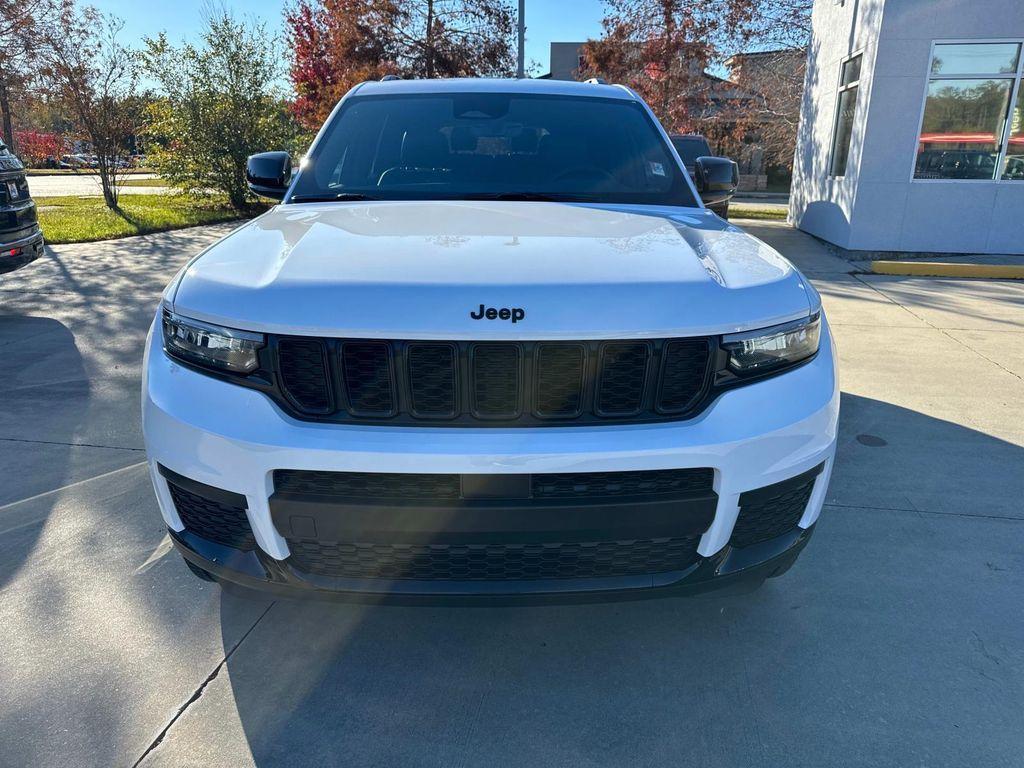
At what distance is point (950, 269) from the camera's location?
9.83 meters

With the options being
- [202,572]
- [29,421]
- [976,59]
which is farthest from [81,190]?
[202,572]

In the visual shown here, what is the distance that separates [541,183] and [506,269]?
1307 mm

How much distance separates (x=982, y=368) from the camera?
216 inches

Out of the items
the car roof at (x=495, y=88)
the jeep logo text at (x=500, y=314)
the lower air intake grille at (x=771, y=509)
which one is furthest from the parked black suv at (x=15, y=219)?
the lower air intake grille at (x=771, y=509)

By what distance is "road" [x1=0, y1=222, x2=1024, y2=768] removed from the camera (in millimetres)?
2004

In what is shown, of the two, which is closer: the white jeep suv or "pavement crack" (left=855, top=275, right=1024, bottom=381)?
the white jeep suv

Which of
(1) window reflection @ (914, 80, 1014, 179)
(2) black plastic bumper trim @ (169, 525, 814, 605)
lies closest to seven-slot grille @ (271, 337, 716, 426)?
(2) black plastic bumper trim @ (169, 525, 814, 605)

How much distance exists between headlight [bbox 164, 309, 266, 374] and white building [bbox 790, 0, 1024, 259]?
35.8 feet

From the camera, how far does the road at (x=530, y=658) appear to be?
2.00m

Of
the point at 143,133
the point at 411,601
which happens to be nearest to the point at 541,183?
the point at 411,601

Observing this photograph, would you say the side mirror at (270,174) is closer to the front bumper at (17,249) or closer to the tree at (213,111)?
the front bumper at (17,249)

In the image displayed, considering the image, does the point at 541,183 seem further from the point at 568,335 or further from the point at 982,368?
the point at 982,368

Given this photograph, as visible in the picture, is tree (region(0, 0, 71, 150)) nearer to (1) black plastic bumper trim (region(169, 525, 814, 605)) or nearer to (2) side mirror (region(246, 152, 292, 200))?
(2) side mirror (region(246, 152, 292, 200))

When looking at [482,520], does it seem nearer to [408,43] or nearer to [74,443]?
[74,443]
